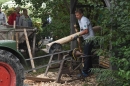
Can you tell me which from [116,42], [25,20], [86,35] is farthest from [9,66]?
[25,20]

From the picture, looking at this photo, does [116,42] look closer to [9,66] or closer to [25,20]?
[9,66]

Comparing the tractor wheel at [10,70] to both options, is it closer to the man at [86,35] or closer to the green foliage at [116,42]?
the green foliage at [116,42]

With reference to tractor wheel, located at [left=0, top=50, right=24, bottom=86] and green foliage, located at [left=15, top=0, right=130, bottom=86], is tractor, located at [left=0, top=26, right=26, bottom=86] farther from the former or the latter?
green foliage, located at [left=15, top=0, right=130, bottom=86]

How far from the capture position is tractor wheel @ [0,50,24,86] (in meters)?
5.22

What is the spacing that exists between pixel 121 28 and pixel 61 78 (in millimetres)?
3036

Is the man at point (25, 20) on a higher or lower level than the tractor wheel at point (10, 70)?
higher

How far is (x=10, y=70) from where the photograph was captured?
531 cm

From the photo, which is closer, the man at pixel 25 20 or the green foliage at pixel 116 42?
the green foliage at pixel 116 42

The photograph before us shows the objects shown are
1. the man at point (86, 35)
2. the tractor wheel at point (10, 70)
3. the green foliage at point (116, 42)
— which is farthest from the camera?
the man at point (86, 35)

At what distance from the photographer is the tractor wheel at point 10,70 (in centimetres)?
522

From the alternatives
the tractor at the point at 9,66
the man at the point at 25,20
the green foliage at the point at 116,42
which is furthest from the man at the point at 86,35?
the man at the point at 25,20

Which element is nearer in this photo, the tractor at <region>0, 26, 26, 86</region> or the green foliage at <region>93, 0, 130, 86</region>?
the green foliage at <region>93, 0, 130, 86</region>

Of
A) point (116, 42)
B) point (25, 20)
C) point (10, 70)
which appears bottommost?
point (10, 70)

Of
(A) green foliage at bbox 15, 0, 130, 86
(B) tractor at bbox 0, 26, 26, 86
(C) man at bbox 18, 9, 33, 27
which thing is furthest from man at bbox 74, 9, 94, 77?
(C) man at bbox 18, 9, 33, 27
